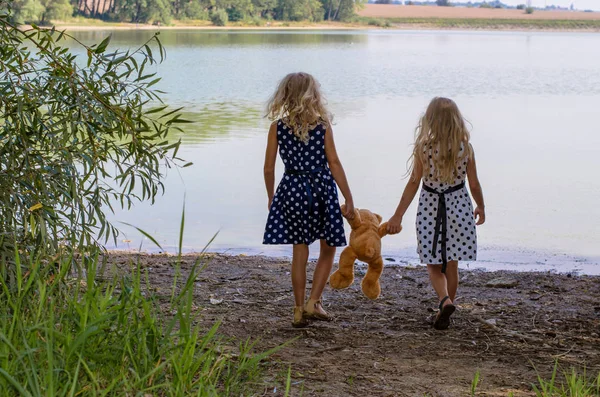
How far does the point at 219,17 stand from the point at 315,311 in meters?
66.4

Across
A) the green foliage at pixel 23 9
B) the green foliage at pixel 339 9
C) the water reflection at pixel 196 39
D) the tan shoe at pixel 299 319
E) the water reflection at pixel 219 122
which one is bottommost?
the water reflection at pixel 219 122

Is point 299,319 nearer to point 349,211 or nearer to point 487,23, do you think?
point 349,211

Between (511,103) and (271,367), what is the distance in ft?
52.7

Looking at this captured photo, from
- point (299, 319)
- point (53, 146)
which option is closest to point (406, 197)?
point (299, 319)

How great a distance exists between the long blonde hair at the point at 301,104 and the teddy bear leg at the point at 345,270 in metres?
0.75

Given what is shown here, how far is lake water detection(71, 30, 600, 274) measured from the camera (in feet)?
24.8

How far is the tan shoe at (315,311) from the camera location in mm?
4488

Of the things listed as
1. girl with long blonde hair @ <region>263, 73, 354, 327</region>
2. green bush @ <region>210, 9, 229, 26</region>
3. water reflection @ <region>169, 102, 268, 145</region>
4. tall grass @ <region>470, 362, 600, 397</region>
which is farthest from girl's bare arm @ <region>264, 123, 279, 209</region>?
green bush @ <region>210, 9, 229, 26</region>

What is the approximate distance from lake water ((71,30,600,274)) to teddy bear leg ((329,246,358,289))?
2.14m

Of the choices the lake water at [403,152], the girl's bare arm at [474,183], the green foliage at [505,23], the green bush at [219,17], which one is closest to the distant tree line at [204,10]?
the green bush at [219,17]

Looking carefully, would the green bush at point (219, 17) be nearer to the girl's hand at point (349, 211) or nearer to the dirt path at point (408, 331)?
the dirt path at point (408, 331)

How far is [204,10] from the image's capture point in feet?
227

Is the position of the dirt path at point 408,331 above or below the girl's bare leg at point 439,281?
below

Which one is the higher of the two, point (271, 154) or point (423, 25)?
point (423, 25)
